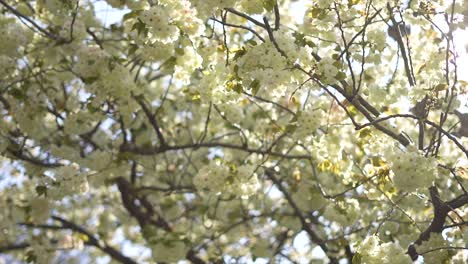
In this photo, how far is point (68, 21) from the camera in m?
5.96

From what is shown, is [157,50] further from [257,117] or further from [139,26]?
[257,117]

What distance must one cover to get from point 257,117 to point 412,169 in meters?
3.59

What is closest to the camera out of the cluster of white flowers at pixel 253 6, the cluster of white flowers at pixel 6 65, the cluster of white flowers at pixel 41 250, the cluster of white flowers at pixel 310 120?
the cluster of white flowers at pixel 253 6

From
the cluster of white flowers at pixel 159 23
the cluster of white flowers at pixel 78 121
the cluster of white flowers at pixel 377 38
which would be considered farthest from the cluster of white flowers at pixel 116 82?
the cluster of white flowers at pixel 377 38

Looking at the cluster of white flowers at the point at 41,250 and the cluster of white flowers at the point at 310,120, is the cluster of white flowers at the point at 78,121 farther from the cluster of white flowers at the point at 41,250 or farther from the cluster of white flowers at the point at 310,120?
the cluster of white flowers at the point at 310,120

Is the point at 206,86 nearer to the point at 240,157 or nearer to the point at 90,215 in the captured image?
the point at 240,157

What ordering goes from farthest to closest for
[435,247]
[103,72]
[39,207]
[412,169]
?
[39,207], [103,72], [435,247], [412,169]

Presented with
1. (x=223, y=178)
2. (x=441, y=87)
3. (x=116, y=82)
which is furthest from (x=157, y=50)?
(x=441, y=87)

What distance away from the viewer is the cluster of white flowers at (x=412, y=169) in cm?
385

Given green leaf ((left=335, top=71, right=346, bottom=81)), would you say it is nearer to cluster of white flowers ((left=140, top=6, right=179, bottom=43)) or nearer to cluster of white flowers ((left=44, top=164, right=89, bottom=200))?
cluster of white flowers ((left=140, top=6, right=179, bottom=43))

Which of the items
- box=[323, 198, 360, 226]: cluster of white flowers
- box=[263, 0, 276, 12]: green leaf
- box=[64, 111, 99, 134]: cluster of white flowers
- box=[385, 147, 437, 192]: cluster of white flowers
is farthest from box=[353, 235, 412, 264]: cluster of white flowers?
box=[64, 111, 99, 134]: cluster of white flowers

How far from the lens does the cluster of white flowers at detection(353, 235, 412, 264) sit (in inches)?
164

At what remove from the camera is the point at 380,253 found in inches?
165

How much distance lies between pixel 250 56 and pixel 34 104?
285 cm
